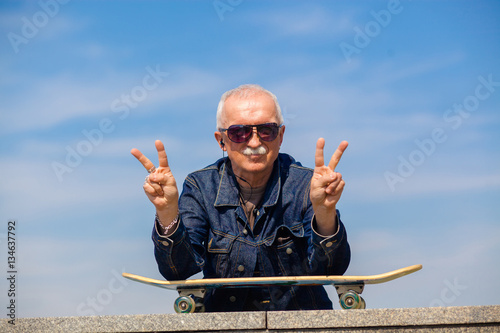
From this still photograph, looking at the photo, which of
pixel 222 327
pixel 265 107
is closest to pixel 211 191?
pixel 265 107

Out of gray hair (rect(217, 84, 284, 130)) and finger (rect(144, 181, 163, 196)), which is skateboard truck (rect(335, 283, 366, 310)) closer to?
finger (rect(144, 181, 163, 196))

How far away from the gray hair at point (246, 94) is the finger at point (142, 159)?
1.27m

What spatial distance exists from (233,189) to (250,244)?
0.54m

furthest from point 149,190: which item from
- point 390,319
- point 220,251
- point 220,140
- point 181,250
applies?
point 390,319

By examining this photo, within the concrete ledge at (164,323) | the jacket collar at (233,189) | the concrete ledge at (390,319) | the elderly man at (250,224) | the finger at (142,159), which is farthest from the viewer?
the jacket collar at (233,189)

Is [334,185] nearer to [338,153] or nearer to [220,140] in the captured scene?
[338,153]

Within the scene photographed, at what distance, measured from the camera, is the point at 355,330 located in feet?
12.5

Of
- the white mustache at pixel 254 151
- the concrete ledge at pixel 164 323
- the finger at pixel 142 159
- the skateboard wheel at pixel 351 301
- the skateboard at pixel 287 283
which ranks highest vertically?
the white mustache at pixel 254 151

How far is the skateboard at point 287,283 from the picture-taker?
14.5 ft

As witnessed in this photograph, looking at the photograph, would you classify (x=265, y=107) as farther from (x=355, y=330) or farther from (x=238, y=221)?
(x=355, y=330)

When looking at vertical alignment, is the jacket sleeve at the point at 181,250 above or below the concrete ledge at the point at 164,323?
above

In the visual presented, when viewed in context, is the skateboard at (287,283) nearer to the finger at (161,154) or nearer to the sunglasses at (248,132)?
the finger at (161,154)

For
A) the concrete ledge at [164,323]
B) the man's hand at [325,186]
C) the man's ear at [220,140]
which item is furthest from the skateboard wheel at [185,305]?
the man's ear at [220,140]

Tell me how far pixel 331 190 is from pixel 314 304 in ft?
4.10
